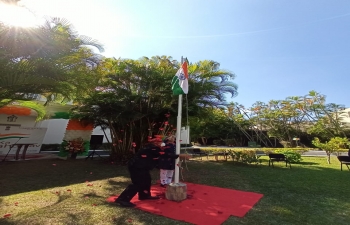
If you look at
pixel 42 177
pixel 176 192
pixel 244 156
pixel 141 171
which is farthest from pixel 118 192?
pixel 244 156

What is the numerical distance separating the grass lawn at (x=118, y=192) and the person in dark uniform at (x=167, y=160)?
3.52 feet

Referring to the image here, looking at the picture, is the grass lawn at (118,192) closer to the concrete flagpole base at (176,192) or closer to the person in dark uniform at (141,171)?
the person in dark uniform at (141,171)

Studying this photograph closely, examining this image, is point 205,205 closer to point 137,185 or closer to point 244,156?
point 137,185

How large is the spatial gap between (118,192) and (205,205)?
6.77 ft

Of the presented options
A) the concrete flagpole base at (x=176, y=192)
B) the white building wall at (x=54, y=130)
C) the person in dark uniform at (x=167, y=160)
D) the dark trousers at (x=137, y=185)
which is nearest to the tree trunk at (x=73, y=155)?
the white building wall at (x=54, y=130)

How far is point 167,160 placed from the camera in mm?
5230

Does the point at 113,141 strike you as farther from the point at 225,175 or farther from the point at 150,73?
the point at 225,175

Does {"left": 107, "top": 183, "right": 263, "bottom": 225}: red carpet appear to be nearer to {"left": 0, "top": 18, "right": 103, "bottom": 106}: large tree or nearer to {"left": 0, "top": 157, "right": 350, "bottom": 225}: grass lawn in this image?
{"left": 0, "top": 157, "right": 350, "bottom": 225}: grass lawn

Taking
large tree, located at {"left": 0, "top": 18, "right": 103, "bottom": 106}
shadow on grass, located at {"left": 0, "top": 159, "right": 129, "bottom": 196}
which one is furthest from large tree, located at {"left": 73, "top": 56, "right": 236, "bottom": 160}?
large tree, located at {"left": 0, "top": 18, "right": 103, "bottom": 106}

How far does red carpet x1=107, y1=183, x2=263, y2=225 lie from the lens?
3.62 metres

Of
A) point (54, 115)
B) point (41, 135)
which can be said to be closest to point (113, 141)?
point (54, 115)

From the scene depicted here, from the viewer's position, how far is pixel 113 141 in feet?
34.4

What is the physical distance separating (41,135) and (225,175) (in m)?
9.62

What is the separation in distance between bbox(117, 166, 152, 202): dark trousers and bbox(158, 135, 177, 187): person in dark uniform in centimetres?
48
